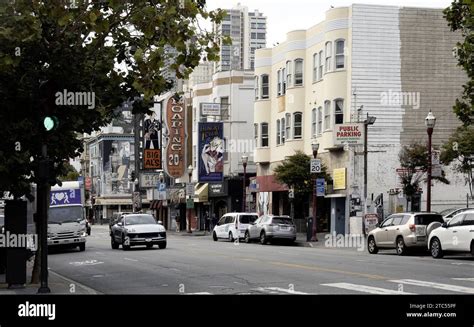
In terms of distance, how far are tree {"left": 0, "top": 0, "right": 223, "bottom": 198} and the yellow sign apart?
25.3m

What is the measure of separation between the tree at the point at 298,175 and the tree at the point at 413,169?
5.45m

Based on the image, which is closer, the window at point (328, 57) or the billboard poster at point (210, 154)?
the window at point (328, 57)

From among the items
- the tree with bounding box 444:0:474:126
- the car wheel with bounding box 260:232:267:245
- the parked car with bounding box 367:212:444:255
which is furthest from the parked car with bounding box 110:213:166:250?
the tree with bounding box 444:0:474:126

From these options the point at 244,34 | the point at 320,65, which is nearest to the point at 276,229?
the point at 320,65

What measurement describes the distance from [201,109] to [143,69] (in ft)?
157

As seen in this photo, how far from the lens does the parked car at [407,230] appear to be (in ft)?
89.9

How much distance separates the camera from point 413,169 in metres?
39.1

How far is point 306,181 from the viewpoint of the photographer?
43.5 metres

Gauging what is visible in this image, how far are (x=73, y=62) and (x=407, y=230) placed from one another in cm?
1565

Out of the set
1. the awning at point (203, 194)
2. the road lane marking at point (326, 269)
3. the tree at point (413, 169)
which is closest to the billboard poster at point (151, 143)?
the awning at point (203, 194)

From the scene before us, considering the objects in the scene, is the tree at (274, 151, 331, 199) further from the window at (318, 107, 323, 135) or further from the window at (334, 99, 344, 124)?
the window at (334, 99, 344, 124)

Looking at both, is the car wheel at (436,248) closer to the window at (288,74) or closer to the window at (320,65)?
the window at (320,65)

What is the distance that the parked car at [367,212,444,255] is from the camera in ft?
89.9

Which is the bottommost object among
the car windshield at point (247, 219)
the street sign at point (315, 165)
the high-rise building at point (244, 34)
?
the car windshield at point (247, 219)
